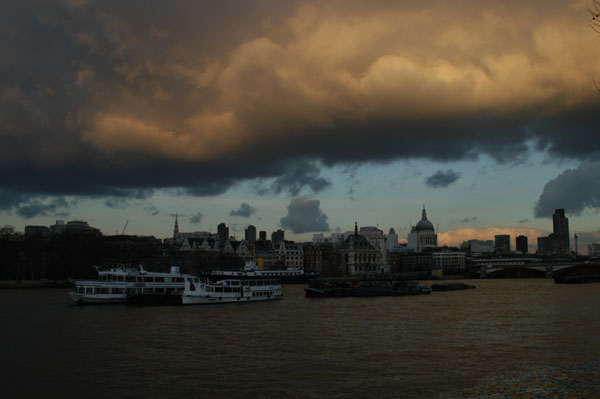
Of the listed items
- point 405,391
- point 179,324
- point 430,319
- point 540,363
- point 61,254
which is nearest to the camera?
point 405,391

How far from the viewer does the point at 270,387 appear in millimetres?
35531

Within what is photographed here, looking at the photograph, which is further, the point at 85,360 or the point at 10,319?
the point at 10,319

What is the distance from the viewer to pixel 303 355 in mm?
46188

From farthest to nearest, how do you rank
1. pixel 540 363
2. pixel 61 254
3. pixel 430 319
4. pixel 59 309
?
1. pixel 61 254
2. pixel 59 309
3. pixel 430 319
4. pixel 540 363

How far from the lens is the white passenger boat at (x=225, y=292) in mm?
97812

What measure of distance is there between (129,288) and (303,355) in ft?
213

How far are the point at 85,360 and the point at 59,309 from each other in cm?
4763

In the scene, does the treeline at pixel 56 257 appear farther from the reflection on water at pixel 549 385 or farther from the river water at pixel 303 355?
the reflection on water at pixel 549 385

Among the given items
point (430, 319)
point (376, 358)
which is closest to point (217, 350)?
point (376, 358)

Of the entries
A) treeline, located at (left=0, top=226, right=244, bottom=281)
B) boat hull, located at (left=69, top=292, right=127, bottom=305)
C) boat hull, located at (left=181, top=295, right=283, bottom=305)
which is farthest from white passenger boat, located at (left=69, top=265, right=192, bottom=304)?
treeline, located at (left=0, top=226, right=244, bottom=281)

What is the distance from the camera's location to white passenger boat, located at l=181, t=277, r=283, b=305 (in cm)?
9781

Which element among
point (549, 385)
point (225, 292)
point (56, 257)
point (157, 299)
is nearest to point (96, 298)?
point (157, 299)

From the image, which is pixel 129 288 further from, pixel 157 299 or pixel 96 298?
pixel 157 299

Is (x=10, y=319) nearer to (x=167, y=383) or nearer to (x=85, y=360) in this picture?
(x=85, y=360)
